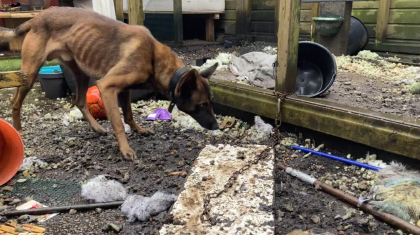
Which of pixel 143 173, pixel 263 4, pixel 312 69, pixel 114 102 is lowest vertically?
pixel 143 173

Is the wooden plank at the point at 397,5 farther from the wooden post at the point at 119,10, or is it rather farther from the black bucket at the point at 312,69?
the wooden post at the point at 119,10

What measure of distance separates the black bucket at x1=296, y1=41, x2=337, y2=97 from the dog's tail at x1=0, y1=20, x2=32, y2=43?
124 inches

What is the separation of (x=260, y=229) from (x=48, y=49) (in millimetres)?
2976

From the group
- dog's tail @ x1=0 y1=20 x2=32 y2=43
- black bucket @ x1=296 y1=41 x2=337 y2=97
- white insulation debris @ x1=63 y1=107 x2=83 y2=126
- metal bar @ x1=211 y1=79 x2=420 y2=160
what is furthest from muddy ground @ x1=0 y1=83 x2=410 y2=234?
dog's tail @ x1=0 y1=20 x2=32 y2=43

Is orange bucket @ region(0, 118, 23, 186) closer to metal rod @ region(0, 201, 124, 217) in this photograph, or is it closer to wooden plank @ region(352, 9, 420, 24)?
metal rod @ region(0, 201, 124, 217)

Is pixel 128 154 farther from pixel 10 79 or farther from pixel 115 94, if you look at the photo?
pixel 10 79

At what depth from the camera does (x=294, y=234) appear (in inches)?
82.2

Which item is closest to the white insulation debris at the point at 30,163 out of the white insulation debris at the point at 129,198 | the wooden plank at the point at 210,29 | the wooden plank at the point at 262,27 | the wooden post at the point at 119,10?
the white insulation debris at the point at 129,198

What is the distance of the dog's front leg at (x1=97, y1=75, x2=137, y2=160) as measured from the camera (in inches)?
134

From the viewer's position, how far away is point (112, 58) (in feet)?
11.9

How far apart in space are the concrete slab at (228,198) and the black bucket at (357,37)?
5.18 m

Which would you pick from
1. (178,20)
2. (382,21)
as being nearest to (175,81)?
(382,21)

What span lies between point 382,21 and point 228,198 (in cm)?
691

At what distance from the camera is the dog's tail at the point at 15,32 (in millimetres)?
3903
